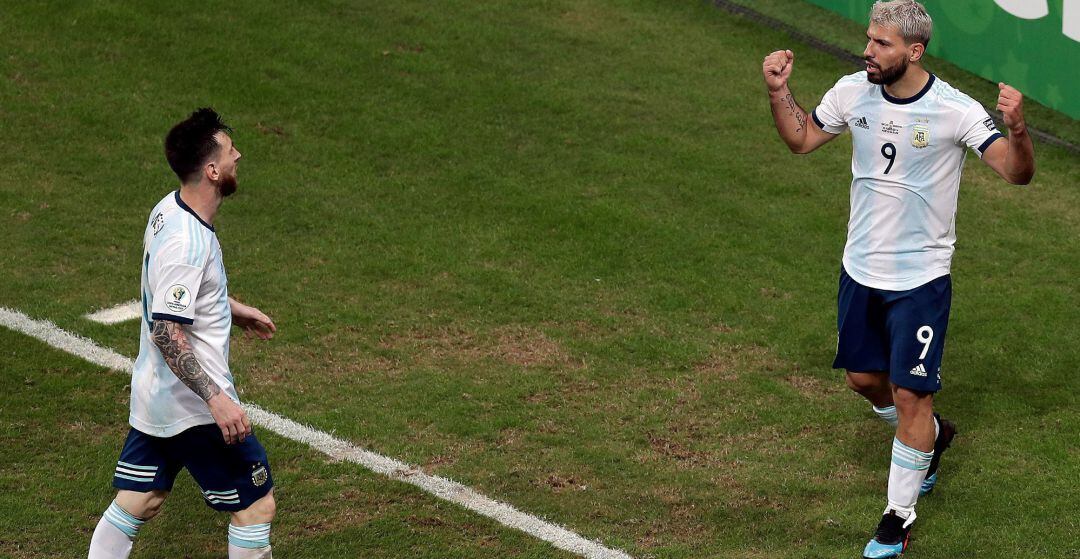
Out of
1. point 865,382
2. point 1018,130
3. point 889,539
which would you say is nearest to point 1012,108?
point 1018,130

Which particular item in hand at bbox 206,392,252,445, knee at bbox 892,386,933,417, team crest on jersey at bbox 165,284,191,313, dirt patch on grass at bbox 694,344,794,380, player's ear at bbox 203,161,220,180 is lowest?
dirt patch on grass at bbox 694,344,794,380

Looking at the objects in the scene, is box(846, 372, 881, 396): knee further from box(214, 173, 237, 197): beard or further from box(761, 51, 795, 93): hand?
box(214, 173, 237, 197): beard

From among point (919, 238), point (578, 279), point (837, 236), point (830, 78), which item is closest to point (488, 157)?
point (578, 279)

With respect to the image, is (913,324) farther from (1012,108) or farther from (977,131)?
(1012,108)

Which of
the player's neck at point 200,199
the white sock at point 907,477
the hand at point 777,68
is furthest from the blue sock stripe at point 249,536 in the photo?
the hand at point 777,68

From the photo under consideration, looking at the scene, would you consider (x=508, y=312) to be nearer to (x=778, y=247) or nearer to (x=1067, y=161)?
(x=778, y=247)

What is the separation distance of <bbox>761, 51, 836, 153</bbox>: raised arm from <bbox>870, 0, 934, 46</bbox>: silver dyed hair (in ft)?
1.62

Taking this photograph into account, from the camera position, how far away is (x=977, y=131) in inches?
247

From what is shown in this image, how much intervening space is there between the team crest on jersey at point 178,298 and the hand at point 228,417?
376mm

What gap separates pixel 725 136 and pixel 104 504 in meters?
6.85

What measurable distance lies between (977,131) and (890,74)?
1.59 feet

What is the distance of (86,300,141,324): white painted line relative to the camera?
343 inches

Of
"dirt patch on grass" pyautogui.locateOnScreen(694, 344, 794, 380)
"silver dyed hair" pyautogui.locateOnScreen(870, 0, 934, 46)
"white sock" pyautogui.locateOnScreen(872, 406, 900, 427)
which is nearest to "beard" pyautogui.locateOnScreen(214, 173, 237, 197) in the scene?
"silver dyed hair" pyautogui.locateOnScreen(870, 0, 934, 46)

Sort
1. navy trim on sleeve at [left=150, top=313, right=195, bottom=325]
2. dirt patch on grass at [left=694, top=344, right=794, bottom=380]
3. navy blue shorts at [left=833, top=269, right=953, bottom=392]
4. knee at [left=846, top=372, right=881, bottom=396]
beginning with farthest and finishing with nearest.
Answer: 1. dirt patch on grass at [left=694, top=344, right=794, bottom=380]
2. knee at [left=846, top=372, right=881, bottom=396]
3. navy blue shorts at [left=833, top=269, right=953, bottom=392]
4. navy trim on sleeve at [left=150, top=313, right=195, bottom=325]
